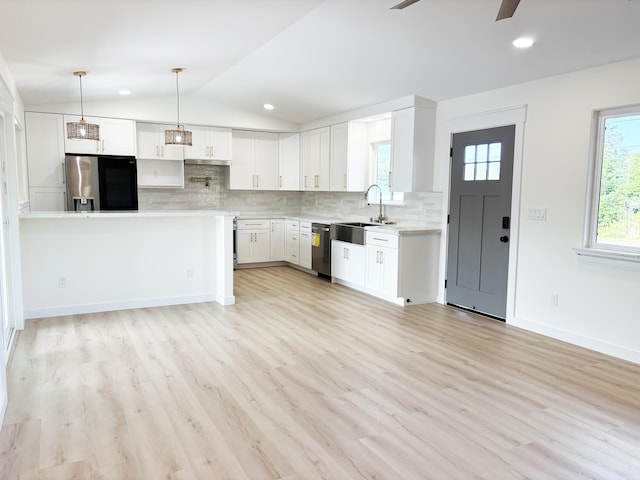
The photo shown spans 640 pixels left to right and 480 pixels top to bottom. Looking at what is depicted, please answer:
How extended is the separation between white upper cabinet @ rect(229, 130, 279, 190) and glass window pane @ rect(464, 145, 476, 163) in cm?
387

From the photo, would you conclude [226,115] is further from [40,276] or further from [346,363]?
[346,363]

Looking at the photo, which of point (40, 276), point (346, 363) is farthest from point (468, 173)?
point (40, 276)

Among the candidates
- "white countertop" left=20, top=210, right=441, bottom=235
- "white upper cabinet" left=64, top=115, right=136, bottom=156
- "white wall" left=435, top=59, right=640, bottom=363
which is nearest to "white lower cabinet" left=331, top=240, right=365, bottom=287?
"white countertop" left=20, top=210, right=441, bottom=235

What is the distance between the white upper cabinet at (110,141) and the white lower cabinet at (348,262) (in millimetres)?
3364

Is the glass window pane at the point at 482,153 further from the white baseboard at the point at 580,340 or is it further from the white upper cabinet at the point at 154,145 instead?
the white upper cabinet at the point at 154,145

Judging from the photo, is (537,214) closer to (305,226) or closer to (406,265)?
(406,265)

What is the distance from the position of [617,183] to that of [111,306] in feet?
16.5

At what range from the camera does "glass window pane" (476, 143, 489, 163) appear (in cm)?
485

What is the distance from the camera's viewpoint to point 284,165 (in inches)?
319

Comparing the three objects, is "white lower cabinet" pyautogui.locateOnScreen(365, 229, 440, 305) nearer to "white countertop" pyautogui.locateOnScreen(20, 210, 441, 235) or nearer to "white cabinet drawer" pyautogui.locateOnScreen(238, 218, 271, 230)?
"white countertop" pyautogui.locateOnScreen(20, 210, 441, 235)

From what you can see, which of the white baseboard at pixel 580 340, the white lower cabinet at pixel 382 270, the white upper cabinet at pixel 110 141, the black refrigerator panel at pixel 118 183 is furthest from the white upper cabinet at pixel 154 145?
the white baseboard at pixel 580 340

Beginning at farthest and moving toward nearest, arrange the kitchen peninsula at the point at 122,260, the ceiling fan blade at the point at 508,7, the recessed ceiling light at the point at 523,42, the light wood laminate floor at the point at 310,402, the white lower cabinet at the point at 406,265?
the white lower cabinet at the point at 406,265, the kitchen peninsula at the point at 122,260, the recessed ceiling light at the point at 523,42, the light wood laminate floor at the point at 310,402, the ceiling fan blade at the point at 508,7

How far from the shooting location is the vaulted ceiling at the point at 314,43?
3199 mm

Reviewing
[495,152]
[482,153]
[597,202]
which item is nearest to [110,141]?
[482,153]
